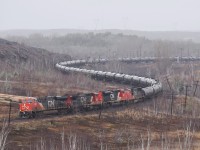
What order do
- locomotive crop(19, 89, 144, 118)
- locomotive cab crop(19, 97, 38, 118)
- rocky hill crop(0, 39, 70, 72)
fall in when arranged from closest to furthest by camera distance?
locomotive cab crop(19, 97, 38, 118) < locomotive crop(19, 89, 144, 118) < rocky hill crop(0, 39, 70, 72)

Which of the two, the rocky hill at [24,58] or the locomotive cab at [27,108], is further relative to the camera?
the rocky hill at [24,58]

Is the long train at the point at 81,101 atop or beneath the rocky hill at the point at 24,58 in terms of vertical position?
beneath

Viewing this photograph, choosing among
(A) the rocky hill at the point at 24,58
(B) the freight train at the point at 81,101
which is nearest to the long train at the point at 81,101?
(B) the freight train at the point at 81,101

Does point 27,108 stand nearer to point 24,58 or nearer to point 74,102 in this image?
point 74,102

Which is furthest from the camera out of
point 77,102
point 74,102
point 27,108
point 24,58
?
point 24,58

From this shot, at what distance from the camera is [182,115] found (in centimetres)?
A: 5175

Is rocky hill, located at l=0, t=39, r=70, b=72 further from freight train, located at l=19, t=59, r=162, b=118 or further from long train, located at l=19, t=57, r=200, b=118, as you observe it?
freight train, located at l=19, t=59, r=162, b=118

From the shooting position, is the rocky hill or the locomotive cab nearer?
the locomotive cab

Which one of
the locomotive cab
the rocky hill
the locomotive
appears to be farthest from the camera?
the rocky hill

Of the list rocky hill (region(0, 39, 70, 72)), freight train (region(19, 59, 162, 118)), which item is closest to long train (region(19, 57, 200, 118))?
freight train (region(19, 59, 162, 118))

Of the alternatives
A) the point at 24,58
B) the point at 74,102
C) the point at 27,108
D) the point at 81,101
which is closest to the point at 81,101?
the point at 81,101

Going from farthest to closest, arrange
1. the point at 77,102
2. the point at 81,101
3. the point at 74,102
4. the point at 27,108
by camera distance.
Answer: the point at 81,101, the point at 77,102, the point at 74,102, the point at 27,108

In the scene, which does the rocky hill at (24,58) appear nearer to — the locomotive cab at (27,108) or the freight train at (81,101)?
the freight train at (81,101)

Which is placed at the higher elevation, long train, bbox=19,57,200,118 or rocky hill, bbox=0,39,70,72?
rocky hill, bbox=0,39,70,72
